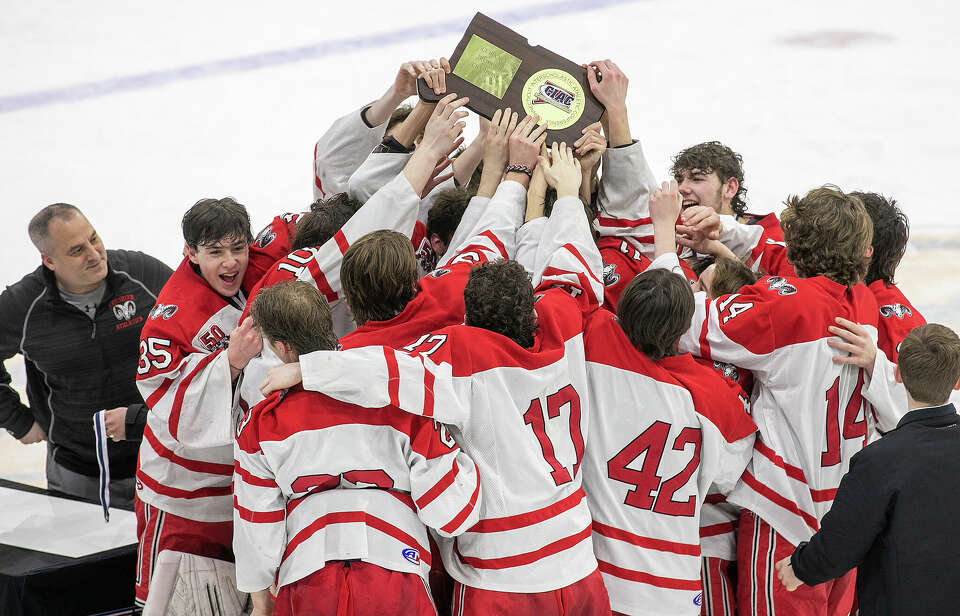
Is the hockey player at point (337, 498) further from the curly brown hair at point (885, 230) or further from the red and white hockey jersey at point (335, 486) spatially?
the curly brown hair at point (885, 230)

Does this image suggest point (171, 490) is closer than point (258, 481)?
No

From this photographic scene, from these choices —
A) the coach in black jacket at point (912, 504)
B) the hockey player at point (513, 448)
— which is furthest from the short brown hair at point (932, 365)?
the hockey player at point (513, 448)

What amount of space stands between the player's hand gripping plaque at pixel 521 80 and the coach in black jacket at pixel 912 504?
3.23 ft

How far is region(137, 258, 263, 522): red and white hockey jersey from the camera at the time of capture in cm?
208

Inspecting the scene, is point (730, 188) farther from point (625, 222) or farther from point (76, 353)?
point (76, 353)

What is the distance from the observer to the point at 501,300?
5.92 ft

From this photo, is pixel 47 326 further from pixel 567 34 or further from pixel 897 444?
pixel 567 34

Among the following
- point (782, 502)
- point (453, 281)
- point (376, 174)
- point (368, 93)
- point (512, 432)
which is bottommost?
point (782, 502)

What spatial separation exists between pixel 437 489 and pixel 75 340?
158 cm

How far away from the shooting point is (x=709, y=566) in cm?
212

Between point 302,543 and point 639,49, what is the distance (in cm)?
487

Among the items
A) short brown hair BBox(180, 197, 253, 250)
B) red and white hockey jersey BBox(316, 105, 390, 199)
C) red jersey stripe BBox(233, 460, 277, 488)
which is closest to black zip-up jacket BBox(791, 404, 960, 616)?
red jersey stripe BBox(233, 460, 277, 488)

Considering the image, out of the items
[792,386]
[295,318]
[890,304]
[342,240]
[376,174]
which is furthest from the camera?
[376,174]

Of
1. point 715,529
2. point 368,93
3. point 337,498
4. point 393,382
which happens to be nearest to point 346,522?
point 337,498
